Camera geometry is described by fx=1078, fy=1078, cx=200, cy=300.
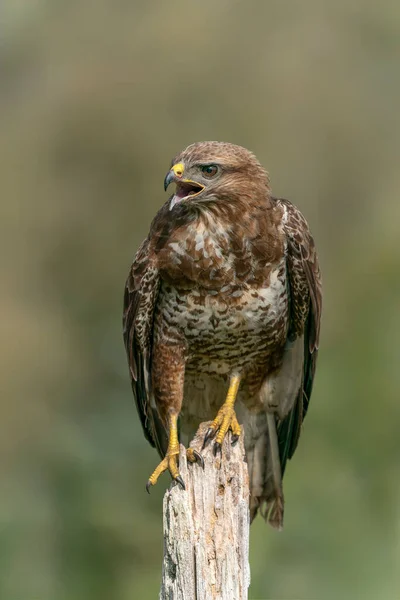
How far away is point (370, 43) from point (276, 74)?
140 cm

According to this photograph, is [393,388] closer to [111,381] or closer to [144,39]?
[111,381]

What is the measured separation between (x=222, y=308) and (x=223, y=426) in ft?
2.12

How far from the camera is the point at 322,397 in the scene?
288 inches

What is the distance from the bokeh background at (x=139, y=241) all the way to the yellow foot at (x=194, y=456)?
4.86 ft

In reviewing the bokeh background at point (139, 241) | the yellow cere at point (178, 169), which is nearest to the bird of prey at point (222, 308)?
the yellow cere at point (178, 169)

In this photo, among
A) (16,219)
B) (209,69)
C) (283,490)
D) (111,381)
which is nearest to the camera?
(283,490)

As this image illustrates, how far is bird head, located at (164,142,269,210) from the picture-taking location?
5336 millimetres

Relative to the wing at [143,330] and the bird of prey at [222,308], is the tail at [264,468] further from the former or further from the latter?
the wing at [143,330]

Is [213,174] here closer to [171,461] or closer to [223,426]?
[223,426]

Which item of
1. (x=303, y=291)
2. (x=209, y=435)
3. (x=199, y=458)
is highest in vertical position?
(x=303, y=291)

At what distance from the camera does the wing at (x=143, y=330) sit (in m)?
5.80

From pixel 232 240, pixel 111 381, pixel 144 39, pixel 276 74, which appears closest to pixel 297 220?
pixel 232 240

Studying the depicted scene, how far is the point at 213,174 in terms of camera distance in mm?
5449

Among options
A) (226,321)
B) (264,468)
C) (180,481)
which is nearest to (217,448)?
(180,481)
